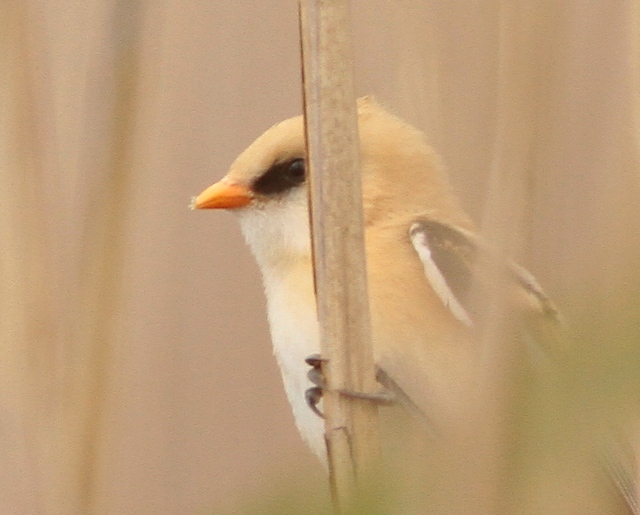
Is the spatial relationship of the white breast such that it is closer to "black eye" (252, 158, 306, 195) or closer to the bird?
the bird

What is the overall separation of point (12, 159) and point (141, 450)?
32.2 inches

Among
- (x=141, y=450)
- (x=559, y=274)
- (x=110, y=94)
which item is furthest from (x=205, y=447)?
(x=559, y=274)

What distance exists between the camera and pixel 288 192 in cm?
178

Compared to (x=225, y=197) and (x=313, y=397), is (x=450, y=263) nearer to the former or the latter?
(x=313, y=397)

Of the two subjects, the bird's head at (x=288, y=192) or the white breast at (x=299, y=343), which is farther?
the bird's head at (x=288, y=192)

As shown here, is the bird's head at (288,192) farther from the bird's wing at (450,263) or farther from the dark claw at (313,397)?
the dark claw at (313,397)

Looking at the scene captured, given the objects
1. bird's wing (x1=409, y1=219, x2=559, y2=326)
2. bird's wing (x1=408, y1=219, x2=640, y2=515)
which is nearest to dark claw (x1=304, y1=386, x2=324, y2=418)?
bird's wing (x1=408, y1=219, x2=640, y2=515)

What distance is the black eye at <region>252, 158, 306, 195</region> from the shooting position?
1.77 m

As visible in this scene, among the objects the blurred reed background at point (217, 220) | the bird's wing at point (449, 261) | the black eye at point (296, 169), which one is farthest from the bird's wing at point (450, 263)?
the black eye at point (296, 169)

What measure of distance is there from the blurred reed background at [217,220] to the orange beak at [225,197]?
0.10 meters

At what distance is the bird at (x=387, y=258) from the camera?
1.50m

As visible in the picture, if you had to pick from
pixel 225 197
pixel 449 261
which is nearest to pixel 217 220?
pixel 225 197

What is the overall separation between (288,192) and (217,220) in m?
0.52

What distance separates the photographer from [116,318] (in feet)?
3.96
